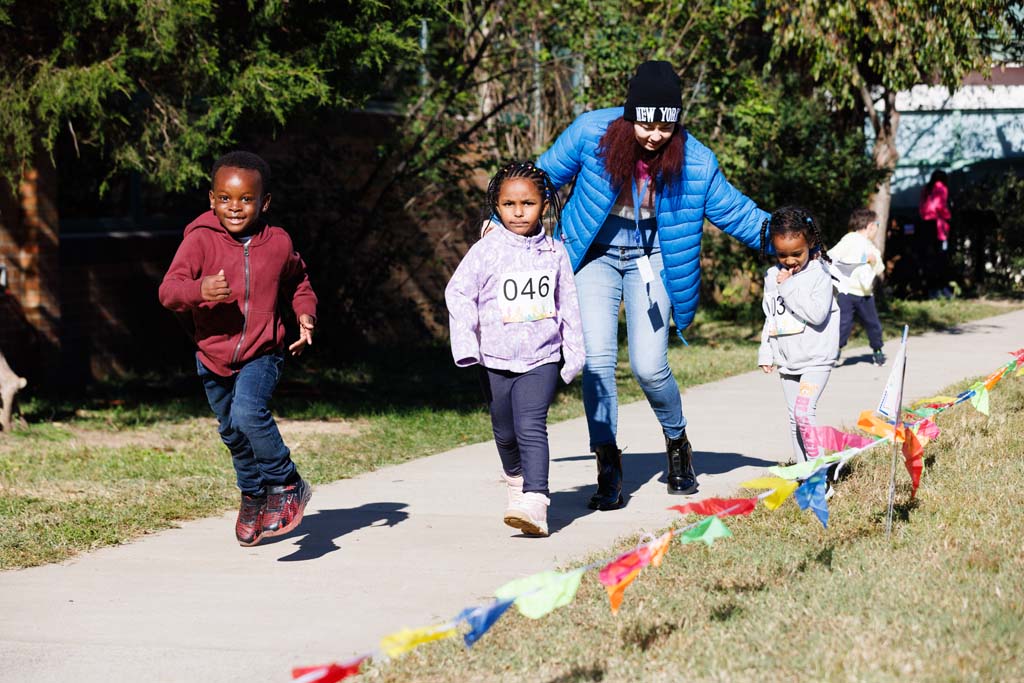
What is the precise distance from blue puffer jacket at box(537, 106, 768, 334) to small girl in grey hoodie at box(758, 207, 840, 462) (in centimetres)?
17

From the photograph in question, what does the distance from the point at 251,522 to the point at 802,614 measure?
2467 millimetres

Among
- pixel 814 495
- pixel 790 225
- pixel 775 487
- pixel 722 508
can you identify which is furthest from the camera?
pixel 790 225

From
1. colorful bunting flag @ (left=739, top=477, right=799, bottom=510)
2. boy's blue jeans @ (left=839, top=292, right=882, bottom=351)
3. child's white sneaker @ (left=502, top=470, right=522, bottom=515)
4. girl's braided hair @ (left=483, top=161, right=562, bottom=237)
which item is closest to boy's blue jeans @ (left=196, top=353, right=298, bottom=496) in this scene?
child's white sneaker @ (left=502, top=470, right=522, bottom=515)

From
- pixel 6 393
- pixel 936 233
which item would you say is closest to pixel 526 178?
pixel 6 393

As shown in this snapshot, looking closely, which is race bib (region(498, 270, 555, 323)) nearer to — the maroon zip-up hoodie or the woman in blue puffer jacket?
the woman in blue puffer jacket

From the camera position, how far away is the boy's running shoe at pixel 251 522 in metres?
5.92

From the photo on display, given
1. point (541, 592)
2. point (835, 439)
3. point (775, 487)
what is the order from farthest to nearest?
point (835, 439), point (775, 487), point (541, 592)

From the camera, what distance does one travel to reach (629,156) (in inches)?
243

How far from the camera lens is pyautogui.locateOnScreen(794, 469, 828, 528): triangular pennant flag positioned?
505 centimetres

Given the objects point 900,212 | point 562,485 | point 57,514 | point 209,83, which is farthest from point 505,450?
Result: point 900,212

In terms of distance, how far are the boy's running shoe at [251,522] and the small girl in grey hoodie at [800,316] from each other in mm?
2415

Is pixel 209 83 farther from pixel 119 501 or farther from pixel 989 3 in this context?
pixel 989 3

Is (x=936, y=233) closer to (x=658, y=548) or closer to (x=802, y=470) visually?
(x=802, y=470)

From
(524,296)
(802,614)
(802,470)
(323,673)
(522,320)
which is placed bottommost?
(802,614)
